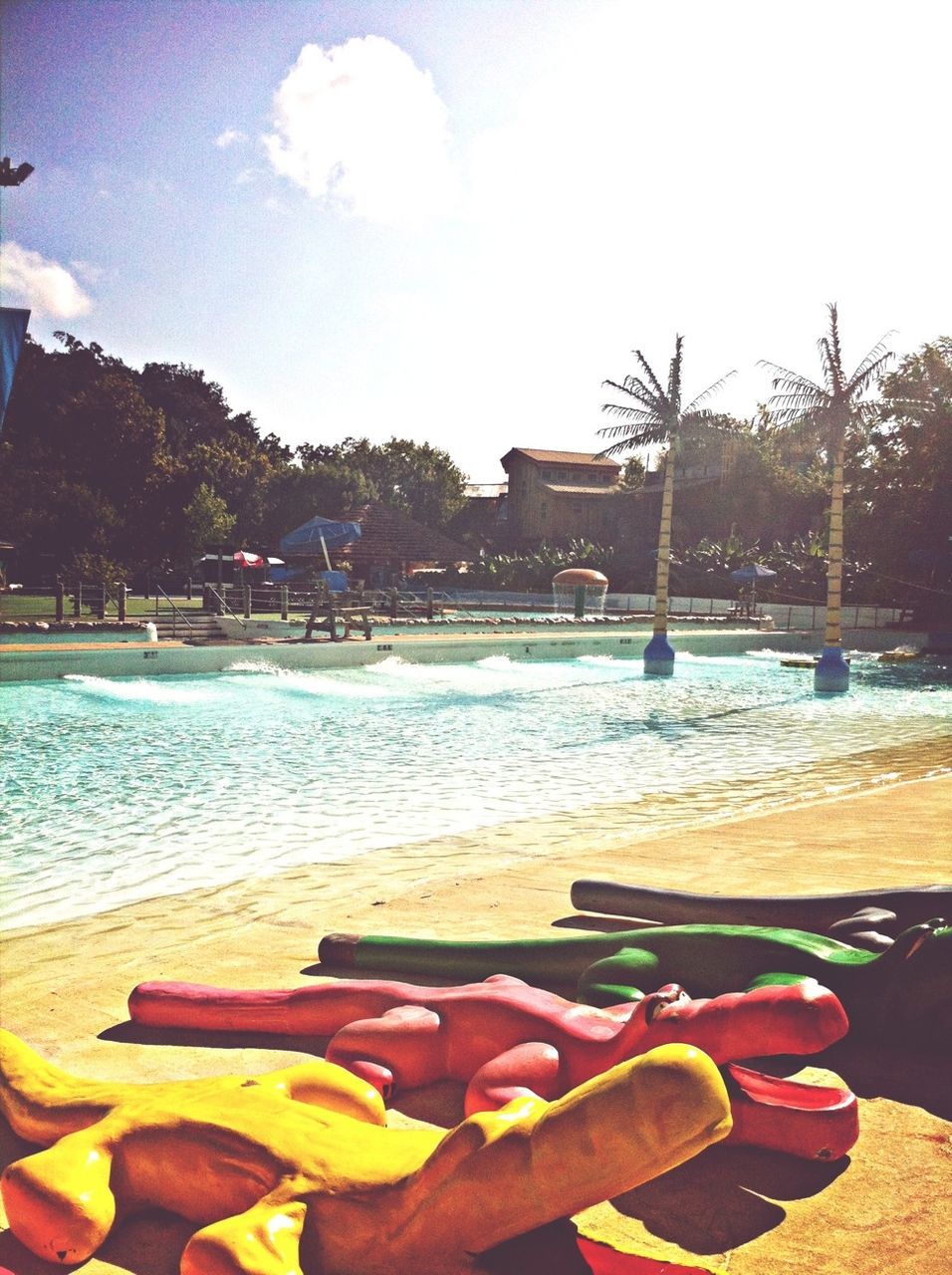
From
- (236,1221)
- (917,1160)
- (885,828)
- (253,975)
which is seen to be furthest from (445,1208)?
(885,828)

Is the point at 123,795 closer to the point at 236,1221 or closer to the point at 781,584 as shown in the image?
the point at 236,1221

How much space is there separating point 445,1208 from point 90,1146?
0.78 meters

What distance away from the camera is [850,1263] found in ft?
6.03

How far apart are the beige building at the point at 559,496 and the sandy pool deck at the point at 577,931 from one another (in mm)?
46220

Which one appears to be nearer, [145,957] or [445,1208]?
[445,1208]

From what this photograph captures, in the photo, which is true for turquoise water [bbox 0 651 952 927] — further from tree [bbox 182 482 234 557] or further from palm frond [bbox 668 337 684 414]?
tree [bbox 182 482 234 557]

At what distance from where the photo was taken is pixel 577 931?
418cm

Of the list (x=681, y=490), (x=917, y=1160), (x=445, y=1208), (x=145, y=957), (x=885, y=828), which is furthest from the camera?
(x=681, y=490)

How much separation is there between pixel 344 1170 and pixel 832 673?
56.7 feet

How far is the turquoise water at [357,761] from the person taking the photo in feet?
22.5

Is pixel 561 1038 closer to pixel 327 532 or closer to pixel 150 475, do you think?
pixel 327 532

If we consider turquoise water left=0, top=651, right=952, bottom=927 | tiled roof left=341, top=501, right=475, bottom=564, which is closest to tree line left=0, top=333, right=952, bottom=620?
tiled roof left=341, top=501, right=475, bottom=564

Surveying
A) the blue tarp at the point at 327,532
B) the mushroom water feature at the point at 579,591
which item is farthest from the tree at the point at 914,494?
the blue tarp at the point at 327,532

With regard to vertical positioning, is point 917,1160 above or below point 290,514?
below
